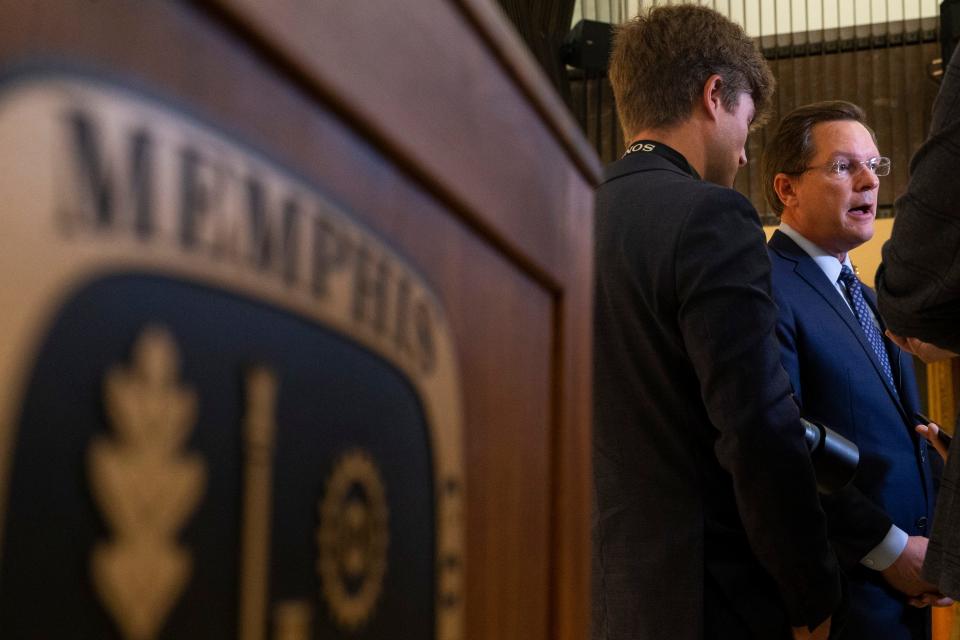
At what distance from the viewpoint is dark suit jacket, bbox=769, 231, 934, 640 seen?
1.55 metres

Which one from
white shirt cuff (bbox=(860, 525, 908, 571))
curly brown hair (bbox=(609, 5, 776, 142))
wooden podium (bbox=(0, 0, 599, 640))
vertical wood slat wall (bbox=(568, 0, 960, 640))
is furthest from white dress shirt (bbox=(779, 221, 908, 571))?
vertical wood slat wall (bbox=(568, 0, 960, 640))

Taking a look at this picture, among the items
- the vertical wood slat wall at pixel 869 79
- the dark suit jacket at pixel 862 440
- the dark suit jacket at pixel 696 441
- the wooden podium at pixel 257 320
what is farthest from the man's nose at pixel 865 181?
the vertical wood slat wall at pixel 869 79

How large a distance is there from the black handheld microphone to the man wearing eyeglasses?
15 cm

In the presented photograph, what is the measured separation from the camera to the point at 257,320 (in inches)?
11.6

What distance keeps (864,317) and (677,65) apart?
0.61 meters

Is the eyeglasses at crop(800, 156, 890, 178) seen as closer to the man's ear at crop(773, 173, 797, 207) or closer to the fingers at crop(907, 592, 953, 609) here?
the man's ear at crop(773, 173, 797, 207)

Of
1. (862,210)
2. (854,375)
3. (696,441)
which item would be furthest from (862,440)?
(862,210)

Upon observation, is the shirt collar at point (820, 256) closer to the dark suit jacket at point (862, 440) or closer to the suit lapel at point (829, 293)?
the suit lapel at point (829, 293)

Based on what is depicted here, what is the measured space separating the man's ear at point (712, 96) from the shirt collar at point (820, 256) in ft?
1.42

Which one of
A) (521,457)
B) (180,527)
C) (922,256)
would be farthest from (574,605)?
(922,256)

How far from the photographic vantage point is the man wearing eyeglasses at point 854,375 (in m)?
1.56

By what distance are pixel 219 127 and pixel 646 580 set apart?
1218 millimetres

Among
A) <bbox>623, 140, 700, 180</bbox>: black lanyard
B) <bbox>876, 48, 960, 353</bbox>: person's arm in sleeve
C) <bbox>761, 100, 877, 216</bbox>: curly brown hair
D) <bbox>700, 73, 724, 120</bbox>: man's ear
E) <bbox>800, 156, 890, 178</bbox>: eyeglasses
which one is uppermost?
<bbox>761, 100, 877, 216</bbox>: curly brown hair

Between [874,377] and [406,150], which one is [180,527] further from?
[874,377]
